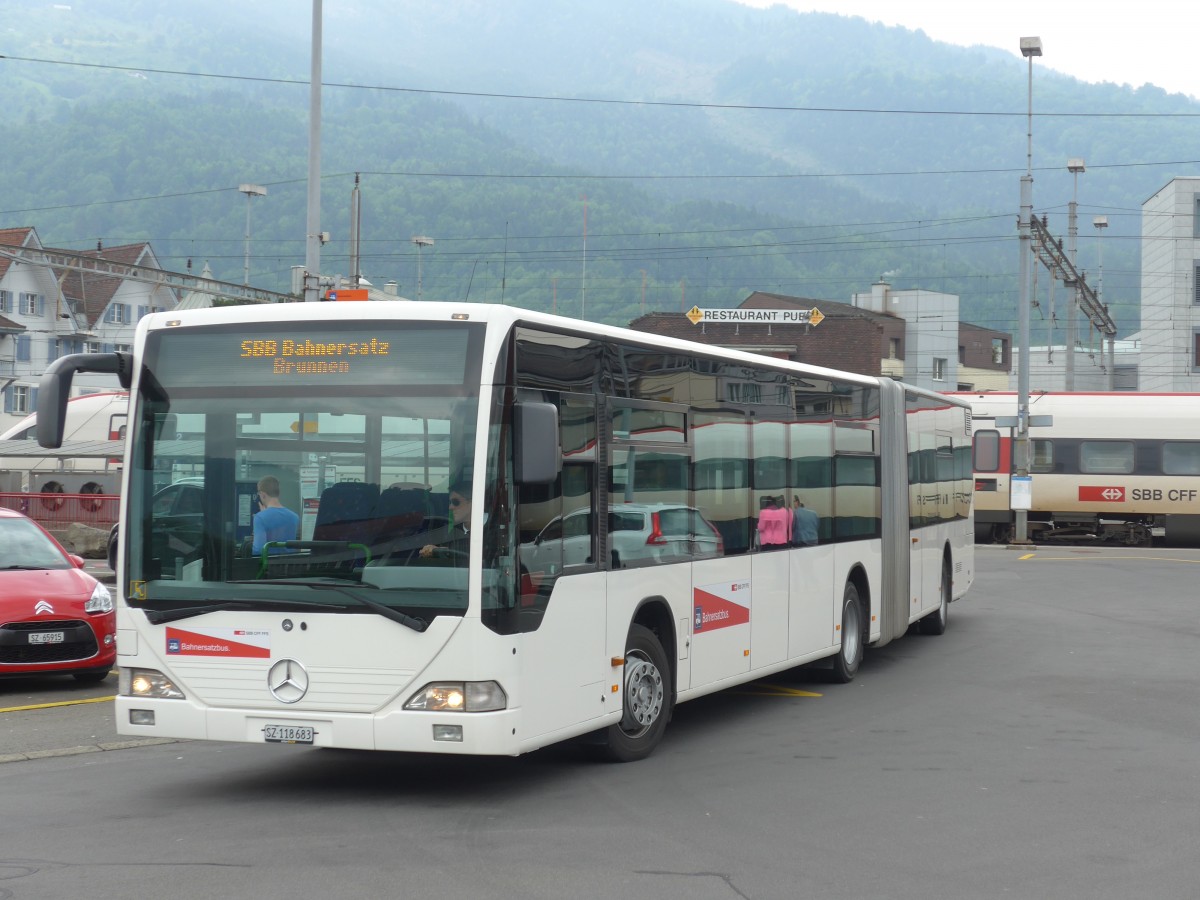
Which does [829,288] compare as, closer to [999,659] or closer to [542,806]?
[999,659]

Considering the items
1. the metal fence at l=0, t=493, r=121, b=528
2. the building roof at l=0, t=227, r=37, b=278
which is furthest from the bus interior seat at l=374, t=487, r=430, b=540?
the building roof at l=0, t=227, r=37, b=278

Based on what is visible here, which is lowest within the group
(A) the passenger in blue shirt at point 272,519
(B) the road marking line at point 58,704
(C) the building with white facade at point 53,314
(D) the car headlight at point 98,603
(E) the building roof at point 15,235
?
(B) the road marking line at point 58,704

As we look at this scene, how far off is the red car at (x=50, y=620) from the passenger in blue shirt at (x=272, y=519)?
5.21 m

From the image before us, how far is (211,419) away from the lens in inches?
349

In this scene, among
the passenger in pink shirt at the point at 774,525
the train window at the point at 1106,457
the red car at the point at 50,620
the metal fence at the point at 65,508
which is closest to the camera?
the passenger in pink shirt at the point at 774,525

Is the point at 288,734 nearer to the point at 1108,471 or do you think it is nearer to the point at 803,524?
the point at 803,524

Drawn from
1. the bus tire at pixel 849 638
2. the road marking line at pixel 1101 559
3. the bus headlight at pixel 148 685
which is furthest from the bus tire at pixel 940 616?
the road marking line at pixel 1101 559

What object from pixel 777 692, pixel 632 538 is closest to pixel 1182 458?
pixel 777 692

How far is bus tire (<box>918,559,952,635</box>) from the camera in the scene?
18984 millimetres

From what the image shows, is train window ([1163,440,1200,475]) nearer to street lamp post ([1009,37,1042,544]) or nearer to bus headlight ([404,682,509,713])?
street lamp post ([1009,37,1042,544])

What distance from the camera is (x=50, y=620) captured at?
13102 millimetres

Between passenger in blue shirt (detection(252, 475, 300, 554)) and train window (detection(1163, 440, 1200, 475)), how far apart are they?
115 ft

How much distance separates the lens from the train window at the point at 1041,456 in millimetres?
40500

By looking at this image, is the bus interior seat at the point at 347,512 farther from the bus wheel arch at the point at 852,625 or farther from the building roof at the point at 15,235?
the building roof at the point at 15,235
